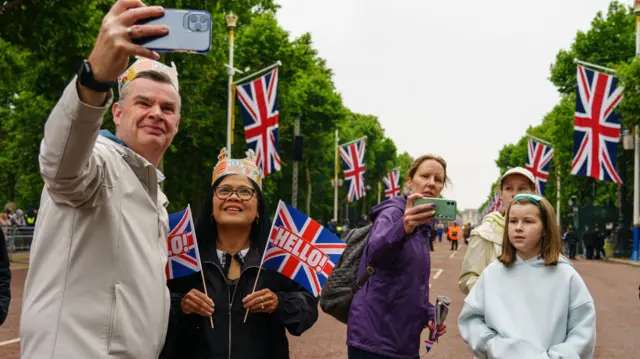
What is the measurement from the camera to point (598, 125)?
24.6m

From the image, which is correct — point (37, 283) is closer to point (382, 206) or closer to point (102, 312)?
point (102, 312)

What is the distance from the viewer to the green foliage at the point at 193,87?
1480 cm

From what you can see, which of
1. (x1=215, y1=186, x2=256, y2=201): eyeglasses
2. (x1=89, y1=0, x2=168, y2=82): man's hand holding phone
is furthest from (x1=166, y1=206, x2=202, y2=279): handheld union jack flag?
(x1=89, y1=0, x2=168, y2=82): man's hand holding phone

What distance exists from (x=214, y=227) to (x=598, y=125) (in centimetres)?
2302

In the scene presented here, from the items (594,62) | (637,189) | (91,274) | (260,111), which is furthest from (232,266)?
(594,62)

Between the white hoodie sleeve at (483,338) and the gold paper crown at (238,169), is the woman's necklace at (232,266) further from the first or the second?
the white hoodie sleeve at (483,338)

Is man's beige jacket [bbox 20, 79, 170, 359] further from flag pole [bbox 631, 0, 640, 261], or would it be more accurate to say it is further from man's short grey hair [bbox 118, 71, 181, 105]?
flag pole [bbox 631, 0, 640, 261]

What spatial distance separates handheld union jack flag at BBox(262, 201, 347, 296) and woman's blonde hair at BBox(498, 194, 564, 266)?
908 mm

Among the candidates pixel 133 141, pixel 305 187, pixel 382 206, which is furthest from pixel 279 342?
pixel 305 187

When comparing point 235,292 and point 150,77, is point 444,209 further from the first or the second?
point 150,77

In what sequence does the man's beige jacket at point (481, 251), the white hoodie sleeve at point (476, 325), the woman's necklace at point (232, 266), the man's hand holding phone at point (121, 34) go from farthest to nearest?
the man's beige jacket at point (481, 251), the white hoodie sleeve at point (476, 325), the woman's necklace at point (232, 266), the man's hand holding phone at point (121, 34)

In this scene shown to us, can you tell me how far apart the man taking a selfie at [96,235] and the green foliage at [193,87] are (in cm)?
770

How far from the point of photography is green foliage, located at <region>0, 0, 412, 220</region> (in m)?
14.8

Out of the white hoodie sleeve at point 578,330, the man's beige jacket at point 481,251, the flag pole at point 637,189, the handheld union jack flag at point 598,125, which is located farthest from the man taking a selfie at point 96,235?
the flag pole at point 637,189
